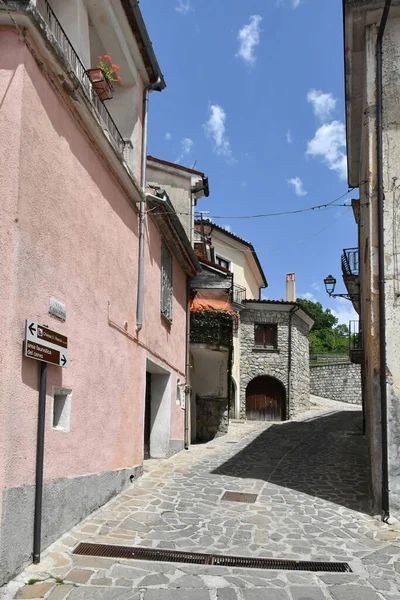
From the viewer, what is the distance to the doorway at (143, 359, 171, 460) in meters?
11.8

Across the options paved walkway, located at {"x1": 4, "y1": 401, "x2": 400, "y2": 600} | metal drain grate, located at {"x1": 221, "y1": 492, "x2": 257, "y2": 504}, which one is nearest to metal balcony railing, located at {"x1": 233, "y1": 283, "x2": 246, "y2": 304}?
paved walkway, located at {"x1": 4, "y1": 401, "x2": 400, "y2": 600}

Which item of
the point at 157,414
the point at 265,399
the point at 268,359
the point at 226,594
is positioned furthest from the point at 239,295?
the point at 226,594

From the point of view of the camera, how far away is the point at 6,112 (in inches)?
204

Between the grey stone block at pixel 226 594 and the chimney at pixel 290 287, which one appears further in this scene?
the chimney at pixel 290 287

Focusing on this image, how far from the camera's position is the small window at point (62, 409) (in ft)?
20.0

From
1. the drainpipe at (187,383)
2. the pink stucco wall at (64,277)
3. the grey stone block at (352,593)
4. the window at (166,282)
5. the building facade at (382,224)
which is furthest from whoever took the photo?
the drainpipe at (187,383)


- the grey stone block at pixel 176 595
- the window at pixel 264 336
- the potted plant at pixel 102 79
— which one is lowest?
the grey stone block at pixel 176 595

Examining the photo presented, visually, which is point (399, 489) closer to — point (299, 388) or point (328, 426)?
point (328, 426)

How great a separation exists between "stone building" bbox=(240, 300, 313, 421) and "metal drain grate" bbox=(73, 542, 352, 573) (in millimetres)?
20567

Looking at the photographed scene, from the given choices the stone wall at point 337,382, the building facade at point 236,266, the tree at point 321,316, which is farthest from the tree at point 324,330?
the building facade at point 236,266

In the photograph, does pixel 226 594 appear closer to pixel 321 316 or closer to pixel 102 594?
pixel 102 594

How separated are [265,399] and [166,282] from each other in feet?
53.0

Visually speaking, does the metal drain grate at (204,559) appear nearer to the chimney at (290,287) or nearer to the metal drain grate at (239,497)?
the metal drain grate at (239,497)

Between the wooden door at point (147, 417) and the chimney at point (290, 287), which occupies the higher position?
the chimney at point (290, 287)
